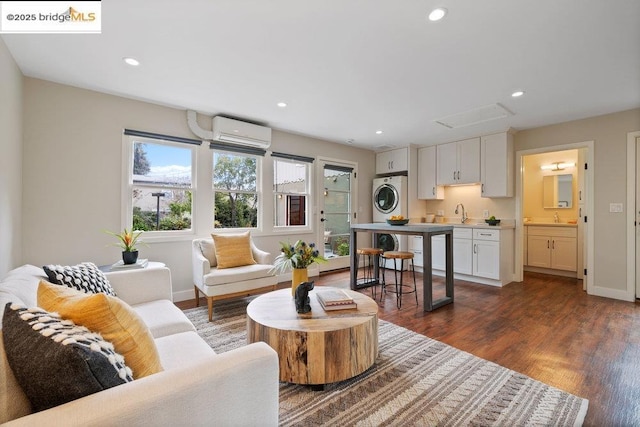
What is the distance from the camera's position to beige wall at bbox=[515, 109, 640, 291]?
140 inches

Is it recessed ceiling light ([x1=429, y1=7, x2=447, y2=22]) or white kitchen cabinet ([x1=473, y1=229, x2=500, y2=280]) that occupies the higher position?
recessed ceiling light ([x1=429, y1=7, x2=447, y2=22])

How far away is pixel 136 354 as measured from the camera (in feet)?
3.12

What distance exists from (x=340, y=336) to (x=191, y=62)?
252cm

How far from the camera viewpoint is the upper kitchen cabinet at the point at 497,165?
4.32 metres

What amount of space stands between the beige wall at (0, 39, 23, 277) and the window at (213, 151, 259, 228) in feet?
6.04

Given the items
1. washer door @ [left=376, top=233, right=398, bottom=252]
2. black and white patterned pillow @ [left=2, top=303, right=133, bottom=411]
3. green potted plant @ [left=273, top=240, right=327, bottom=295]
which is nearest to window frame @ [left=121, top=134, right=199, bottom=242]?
green potted plant @ [left=273, top=240, right=327, bottom=295]

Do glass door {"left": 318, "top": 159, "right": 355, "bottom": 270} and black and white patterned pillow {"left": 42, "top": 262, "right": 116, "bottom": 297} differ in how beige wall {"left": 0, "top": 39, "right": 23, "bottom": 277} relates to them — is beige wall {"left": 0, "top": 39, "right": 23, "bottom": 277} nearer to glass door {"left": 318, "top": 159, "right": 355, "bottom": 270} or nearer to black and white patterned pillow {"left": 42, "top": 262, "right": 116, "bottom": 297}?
black and white patterned pillow {"left": 42, "top": 262, "right": 116, "bottom": 297}

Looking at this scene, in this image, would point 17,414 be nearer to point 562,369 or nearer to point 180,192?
point 562,369

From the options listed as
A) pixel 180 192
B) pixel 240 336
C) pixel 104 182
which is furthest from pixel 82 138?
pixel 240 336

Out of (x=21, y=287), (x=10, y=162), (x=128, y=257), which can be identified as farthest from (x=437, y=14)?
(x=10, y=162)

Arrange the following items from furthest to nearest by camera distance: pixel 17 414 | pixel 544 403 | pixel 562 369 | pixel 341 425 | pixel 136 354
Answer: pixel 562 369 → pixel 544 403 → pixel 341 425 → pixel 136 354 → pixel 17 414

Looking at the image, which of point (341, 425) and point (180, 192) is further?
point (180, 192)

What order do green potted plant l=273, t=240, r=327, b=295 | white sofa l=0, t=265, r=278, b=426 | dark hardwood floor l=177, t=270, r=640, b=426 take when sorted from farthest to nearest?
1. green potted plant l=273, t=240, r=327, b=295
2. dark hardwood floor l=177, t=270, r=640, b=426
3. white sofa l=0, t=265, r=278, b=426

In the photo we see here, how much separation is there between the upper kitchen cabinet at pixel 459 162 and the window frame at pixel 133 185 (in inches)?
163
